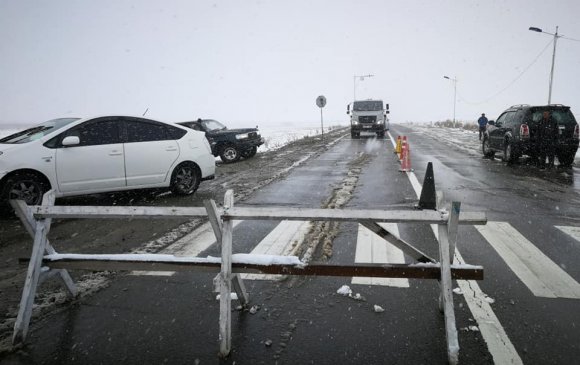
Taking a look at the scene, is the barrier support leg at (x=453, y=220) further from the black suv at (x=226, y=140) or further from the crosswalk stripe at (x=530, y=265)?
the black suv at (x=226, y=140)

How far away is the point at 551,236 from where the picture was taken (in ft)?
17.9

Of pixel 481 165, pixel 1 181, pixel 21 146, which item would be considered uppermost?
pixel 21 146

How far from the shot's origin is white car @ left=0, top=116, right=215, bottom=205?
6504 millimetres

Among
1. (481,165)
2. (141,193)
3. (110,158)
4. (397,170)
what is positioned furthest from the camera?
(481,165)

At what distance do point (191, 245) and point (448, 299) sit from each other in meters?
3.43

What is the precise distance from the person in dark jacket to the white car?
1066cm

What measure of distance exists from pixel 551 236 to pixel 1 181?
8479 millimetres

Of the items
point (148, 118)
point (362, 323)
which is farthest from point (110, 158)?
point (362, 323)

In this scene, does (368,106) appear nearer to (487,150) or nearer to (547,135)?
(487,150)

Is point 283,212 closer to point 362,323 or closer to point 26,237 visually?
point 362,323

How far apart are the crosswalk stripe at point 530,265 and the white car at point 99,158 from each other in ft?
19.6

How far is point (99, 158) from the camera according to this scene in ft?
23.6

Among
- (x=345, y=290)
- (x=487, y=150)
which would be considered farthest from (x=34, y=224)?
(x=487, y=150)

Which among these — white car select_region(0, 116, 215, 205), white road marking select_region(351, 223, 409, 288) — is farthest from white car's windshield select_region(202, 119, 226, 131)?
white road marking select_region(351, 223, 409, 288)
